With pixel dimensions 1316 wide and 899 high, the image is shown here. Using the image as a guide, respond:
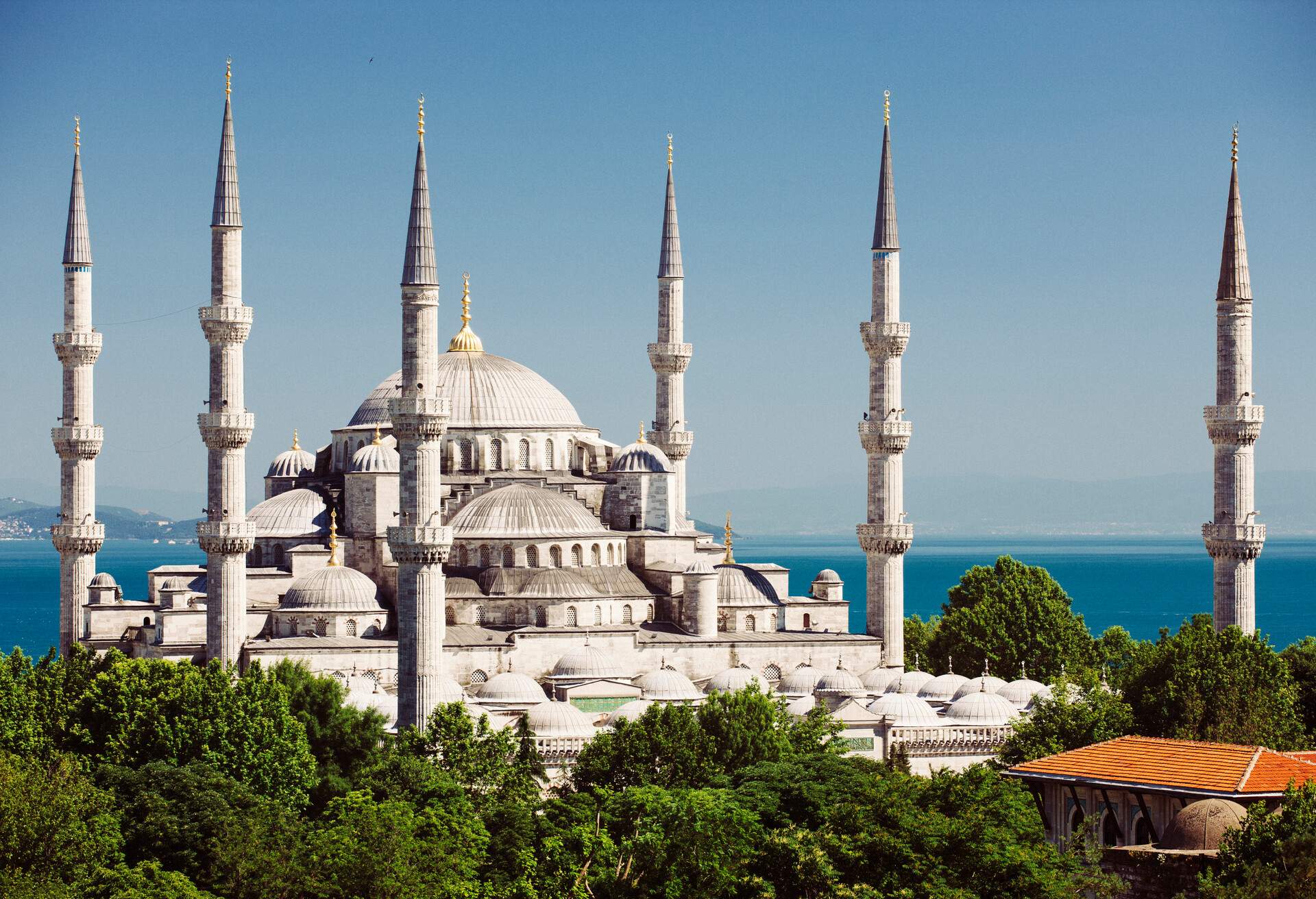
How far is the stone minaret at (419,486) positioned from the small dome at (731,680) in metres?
7.95

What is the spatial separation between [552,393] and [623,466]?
152 inches

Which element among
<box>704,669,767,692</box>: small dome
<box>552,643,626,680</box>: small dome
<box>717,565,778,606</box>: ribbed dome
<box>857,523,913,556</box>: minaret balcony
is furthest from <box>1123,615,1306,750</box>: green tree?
<box>717,565,778,606</box>: ribbed dome

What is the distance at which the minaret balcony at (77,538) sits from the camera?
159 ft

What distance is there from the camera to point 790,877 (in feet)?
93.5

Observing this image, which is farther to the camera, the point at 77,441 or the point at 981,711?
the point at 77,441

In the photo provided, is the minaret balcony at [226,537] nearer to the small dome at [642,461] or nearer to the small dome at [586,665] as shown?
the small dome at [586,665]

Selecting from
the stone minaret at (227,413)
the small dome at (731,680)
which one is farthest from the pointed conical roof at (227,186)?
the small dome at (731,680)

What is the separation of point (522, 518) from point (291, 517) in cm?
562

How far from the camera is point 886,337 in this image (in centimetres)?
4881

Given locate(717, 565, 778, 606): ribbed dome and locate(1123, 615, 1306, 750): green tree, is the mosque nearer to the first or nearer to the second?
locate(717, 565, 778, 606): ribbed dome

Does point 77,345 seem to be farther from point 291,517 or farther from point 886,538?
point 886,538

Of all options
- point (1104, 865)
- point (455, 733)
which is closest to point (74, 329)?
point (455, 733)

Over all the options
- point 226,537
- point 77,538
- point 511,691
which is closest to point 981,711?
point 511,691

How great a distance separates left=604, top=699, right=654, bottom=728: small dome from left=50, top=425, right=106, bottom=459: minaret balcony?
14.3 meters
